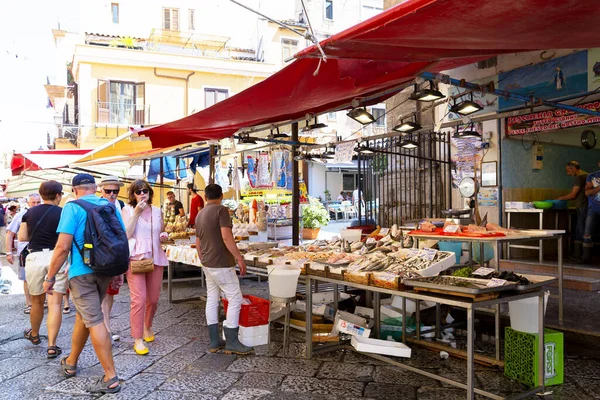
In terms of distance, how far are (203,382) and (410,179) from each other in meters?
7.25

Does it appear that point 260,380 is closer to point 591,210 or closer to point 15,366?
point 15,366

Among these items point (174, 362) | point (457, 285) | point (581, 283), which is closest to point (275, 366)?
point (174, 362)

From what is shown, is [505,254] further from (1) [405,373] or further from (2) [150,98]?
(2) [150,98]

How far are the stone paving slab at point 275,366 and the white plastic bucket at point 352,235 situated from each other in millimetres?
2165

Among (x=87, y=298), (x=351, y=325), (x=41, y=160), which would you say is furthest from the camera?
(x=41, y=160)

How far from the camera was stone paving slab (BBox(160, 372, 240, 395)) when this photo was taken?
4.25 meters

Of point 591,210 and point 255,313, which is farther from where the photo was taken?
point 591,210

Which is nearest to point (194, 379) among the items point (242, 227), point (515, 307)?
point (515, 307)

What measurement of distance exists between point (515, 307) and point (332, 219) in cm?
2029

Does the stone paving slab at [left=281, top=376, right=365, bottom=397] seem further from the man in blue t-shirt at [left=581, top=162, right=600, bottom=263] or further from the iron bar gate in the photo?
the man in blue t-shirt at [left=581, top=162, right=600, bottom=263]

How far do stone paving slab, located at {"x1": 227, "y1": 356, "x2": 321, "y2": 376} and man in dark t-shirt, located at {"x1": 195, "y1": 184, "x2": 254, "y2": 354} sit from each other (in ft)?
0.81

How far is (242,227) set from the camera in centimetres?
987

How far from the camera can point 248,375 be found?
15.0 ft

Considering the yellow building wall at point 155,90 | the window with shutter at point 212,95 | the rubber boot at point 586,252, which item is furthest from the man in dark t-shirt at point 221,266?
the window with shutter at point 212,95
